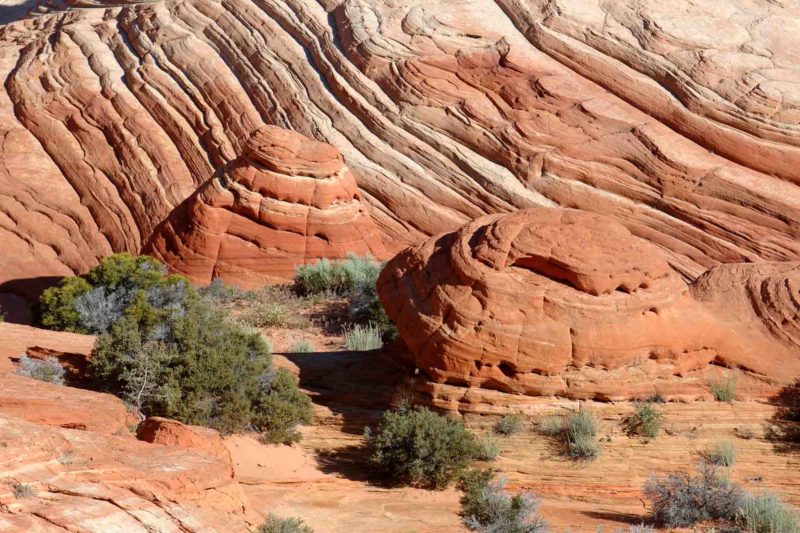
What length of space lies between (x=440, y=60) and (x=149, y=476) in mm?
13759

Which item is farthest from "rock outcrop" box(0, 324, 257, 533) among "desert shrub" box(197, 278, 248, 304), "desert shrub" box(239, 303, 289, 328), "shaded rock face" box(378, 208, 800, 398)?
"desert shrub" box(197, 278, 248, 304)

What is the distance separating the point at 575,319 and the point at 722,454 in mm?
1533

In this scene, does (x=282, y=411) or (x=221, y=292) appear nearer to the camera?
(x=282, y=411)

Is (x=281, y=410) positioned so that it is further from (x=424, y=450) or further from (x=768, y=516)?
(x=768, y=516)

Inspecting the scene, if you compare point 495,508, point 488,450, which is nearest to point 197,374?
point 488,450

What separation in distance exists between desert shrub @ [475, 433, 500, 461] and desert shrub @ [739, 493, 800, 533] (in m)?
1.91

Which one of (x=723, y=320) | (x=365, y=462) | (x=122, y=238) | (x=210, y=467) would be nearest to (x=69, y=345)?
(x=365, y=462)

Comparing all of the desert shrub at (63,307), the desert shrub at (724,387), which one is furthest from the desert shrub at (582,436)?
the desert shrub at (63,307)

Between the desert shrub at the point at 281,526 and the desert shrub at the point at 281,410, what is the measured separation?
70.3 inches

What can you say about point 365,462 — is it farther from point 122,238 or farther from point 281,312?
point 122,238

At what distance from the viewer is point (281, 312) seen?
46.4ft

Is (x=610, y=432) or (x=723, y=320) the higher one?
(x=723, y=320)

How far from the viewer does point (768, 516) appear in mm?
7652

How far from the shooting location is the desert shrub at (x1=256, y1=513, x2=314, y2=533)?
23.0ft
